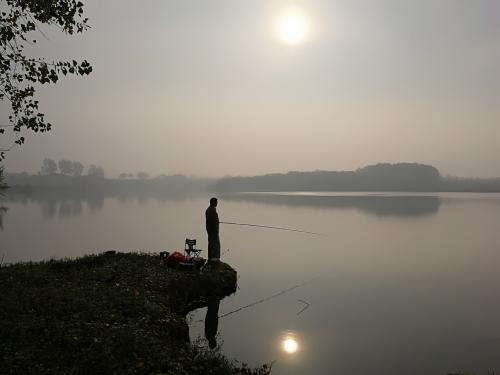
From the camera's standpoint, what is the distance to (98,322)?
38.2 feet

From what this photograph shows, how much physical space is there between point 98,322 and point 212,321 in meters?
6.56

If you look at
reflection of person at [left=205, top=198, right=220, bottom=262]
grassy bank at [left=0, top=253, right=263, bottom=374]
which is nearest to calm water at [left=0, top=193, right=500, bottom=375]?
grassy bank at [left=0, top=253, right=263, bottom=374]

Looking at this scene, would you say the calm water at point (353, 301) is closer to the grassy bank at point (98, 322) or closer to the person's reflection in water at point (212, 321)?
the person's reflection in water at point (212, 321)

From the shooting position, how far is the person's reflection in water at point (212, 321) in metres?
14.7

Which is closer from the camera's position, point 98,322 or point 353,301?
point 98,322

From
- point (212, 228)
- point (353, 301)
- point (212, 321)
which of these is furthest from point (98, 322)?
point (353, 301)

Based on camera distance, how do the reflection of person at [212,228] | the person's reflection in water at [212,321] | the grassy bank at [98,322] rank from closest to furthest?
1. the grassy bank at [98,322]
2. the person's reflection in water at [212,321]
3. the reflection of person at [212,228]

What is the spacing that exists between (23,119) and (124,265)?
10.7 m

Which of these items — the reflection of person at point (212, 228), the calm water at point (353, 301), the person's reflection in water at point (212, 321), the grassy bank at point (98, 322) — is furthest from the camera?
the reflection of person at point (212, 228)

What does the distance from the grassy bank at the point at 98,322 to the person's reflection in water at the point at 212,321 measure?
83 cm

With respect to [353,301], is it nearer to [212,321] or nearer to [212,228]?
[212,321]

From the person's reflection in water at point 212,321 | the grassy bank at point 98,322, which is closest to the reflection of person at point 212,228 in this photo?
the grassy bank at point 98,322

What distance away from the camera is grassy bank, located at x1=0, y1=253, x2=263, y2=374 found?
9359 millimetres

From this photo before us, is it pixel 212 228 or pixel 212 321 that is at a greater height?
pixel 212 228
